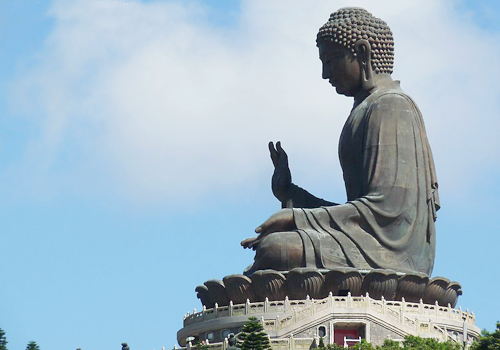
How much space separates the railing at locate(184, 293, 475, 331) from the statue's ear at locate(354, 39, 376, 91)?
21.1 ft

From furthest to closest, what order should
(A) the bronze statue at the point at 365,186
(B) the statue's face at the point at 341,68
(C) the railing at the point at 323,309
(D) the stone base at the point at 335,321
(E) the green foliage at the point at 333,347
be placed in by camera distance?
(B) the statue's face at the point at 341,68 → (A) the bronze statue at the point at 365,186 → (C) the railing at the point at 323,309 → (D) the stone base at the point at 335,321 → (E) the green foliage at the point at 333,347

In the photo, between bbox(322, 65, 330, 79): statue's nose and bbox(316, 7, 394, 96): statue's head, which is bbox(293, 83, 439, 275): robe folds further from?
bbox(322, 65, 330, 79): statue's nose

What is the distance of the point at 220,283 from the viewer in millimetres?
44562

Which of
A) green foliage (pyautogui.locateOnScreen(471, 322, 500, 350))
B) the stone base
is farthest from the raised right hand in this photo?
green foliage (pyautogui.locateOnScreen(471, 322, 500, 350))

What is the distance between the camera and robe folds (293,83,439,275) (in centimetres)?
4481

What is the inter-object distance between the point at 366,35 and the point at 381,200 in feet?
15.0

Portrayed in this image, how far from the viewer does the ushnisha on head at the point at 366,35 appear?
155 ft

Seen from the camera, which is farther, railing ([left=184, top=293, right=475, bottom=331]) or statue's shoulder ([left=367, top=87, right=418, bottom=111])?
statue's shoulder ([left=367, top=87, right=418, bottom=111])

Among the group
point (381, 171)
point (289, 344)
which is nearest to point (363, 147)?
point (381, 171)

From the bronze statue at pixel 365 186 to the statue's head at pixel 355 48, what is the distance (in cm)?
3

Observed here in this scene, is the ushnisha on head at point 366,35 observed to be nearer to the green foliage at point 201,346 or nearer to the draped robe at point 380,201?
the draped robe at point 380,201

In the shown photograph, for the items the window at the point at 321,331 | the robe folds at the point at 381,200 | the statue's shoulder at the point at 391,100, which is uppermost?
the statue's shoulder at the point at 391,100

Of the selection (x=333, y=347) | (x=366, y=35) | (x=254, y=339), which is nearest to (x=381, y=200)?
(x=366, y=35)

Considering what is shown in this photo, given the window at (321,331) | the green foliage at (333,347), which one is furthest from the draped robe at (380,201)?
the green foliage at (333,347)
